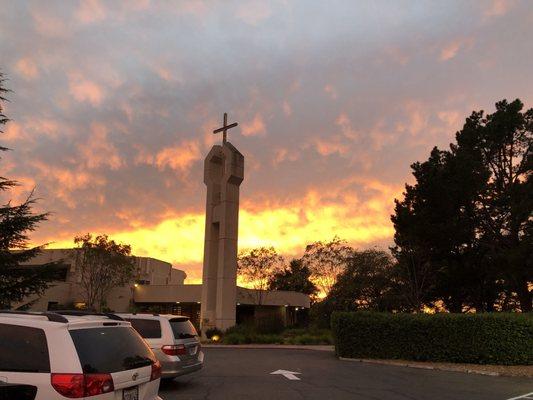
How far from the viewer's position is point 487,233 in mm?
34906

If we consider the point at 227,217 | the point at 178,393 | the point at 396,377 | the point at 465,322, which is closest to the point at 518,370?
the point at 465,322

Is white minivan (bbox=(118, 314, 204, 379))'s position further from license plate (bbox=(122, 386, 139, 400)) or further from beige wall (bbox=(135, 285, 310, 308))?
beige wall (bbox=(135, 285, 310, 308))

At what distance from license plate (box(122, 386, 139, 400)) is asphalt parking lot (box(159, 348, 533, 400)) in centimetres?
544

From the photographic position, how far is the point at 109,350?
5258mm

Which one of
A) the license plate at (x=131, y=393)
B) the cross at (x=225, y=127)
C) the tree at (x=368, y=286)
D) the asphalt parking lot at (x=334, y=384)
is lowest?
the asphalt parking lot at (x=334, y=384)

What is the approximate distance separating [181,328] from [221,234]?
23365 millimetres

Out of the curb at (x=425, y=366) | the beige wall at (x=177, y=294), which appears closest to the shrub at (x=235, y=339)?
the curb at (x=425, y=366)

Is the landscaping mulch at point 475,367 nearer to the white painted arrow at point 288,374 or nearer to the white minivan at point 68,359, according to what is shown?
the white painted arrow at point 288,374

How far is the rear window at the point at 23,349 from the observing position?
473cm

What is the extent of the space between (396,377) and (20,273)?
14.8 m

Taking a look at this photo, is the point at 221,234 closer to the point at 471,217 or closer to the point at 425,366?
the point at 471,217

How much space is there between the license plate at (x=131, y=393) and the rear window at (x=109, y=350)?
0.22 m

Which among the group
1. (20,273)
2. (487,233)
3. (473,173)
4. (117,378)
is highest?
(473,173)

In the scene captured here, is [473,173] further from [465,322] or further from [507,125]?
[465,322]
